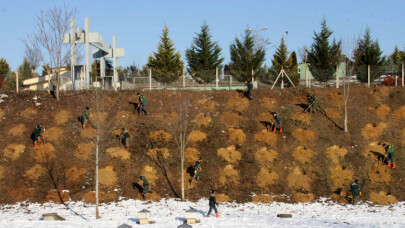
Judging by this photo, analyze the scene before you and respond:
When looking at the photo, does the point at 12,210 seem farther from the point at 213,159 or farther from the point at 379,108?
the point at 379,108

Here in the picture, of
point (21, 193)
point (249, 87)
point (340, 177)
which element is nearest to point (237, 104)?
point (249, 87)

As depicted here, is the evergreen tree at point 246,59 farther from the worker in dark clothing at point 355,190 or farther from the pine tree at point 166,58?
the worker in dark clothing at point 355,190

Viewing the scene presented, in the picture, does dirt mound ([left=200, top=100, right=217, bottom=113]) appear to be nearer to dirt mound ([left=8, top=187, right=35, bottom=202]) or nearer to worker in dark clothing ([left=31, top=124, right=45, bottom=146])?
worker in dark clothing ([left=31, top=124, right=45, bottom=146])

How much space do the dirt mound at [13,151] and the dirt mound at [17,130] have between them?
148cm

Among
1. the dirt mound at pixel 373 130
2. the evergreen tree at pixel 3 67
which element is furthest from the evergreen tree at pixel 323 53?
the evergreen tree at pixel 3 67

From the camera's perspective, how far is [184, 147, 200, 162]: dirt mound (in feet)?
92.1

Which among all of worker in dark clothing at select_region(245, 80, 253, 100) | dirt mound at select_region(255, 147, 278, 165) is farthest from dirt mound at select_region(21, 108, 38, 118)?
dirt mound at select_region(255, 147, 278, 165)

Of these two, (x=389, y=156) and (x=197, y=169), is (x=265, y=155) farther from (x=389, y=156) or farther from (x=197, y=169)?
(x=389, y=156)

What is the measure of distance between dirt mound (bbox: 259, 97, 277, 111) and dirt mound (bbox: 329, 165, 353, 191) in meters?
8.81

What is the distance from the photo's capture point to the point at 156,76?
131 ft

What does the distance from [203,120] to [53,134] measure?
11.2 meters

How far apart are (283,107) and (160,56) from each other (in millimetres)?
21648

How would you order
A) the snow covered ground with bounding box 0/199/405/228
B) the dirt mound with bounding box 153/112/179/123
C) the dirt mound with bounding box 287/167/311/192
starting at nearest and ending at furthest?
the snow covered ground with bounding box 0/199/405/228 → the dirt mound with bounding box 287/167/311/192 → the dirt mound with bounding box 153/112/179/123

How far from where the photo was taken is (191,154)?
2848cm
